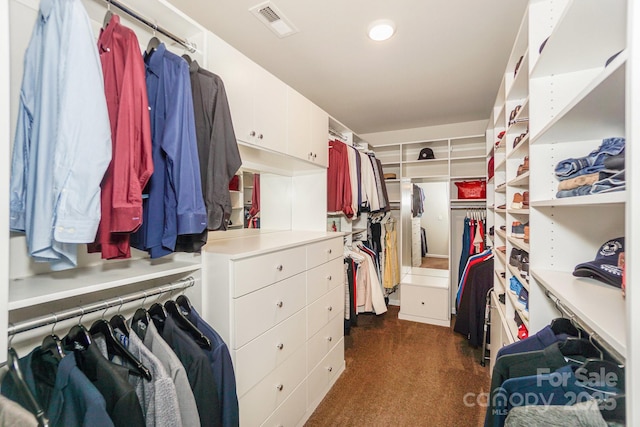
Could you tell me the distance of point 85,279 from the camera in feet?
3.09

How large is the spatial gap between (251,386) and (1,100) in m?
1.38

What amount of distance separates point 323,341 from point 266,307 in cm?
80

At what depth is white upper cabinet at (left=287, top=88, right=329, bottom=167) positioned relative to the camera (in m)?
1.84

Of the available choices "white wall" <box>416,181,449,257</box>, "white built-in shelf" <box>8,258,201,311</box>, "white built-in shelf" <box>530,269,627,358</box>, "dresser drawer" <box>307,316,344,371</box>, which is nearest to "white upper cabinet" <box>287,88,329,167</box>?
"white built-in shelf" <box>8,258,201,311</box>

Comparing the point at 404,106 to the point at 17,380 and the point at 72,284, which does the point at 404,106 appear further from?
the point at 17,380

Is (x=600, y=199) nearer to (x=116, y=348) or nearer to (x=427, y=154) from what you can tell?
(x=116, y=348)

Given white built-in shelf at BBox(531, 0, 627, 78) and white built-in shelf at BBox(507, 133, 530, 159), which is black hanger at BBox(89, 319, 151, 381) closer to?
white built-in shelf at BBox(531, 0, 627, 78)

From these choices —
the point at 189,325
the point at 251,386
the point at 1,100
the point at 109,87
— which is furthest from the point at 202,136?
the point at 251,386

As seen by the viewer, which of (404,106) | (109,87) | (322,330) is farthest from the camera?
(404,106)

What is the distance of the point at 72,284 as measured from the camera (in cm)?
88

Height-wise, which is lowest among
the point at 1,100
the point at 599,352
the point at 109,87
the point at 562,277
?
the point at 599,352

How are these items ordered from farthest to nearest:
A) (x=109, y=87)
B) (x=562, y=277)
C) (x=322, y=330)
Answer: (x=322, y=330) → (x=562, y=277) → (x=109, y=87)

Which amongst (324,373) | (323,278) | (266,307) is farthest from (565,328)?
(324,373)

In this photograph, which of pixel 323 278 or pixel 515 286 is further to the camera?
pixel 323 278
